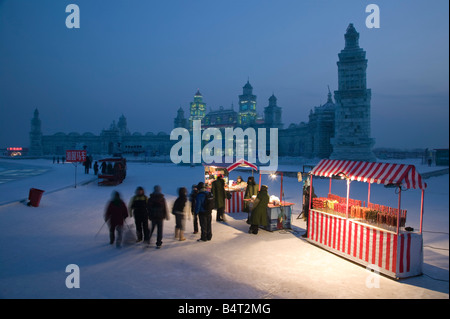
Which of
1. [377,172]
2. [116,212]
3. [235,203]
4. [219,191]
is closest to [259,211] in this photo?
[219,191]

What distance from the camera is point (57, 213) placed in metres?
12.4

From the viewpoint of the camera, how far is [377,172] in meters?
7.45

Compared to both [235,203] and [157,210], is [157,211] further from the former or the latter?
[235,203]

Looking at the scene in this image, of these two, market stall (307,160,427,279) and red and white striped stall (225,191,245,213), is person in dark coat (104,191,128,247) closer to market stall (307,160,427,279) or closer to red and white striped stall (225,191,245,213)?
market stall (307,160,427,279)

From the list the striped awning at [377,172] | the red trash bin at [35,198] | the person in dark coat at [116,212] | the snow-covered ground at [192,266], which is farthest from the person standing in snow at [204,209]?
Result: the red trash bin at [35,198]

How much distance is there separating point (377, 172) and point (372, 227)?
4.66 feet

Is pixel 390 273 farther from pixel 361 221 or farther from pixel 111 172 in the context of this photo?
pixel 111 172

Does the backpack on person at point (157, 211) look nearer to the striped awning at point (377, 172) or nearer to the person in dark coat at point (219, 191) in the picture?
the person in dark coat at point (219, 191)

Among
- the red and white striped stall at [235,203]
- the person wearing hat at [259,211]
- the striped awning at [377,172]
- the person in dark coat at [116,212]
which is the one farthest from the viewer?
the red and white striped stall at [235,203]

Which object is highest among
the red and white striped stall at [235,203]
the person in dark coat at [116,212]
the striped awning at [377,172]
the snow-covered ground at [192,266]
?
the striped awning at [377,172]

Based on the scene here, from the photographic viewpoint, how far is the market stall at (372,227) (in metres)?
6.43

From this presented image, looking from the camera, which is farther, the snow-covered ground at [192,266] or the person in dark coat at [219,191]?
the person in dark coat at [219,191]

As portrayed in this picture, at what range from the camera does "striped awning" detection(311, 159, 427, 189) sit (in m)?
6.61
